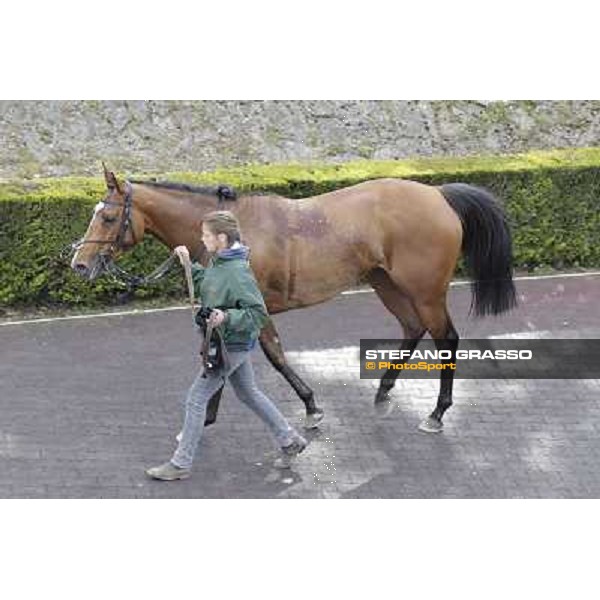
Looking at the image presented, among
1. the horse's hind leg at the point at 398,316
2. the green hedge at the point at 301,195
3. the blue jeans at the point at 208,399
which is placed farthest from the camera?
the green hedge at the point at 301,195

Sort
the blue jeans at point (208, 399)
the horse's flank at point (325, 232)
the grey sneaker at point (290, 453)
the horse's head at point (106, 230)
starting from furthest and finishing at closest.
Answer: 1. the horse's flank at point (325, 232)
2. the horse's head at point (106, 230)
3. the grey sneaker at point (290, 453)
4. the blue jeans at point (208, 399)

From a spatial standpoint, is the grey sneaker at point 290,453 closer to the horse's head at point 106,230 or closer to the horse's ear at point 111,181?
the horse's head at point 106,230

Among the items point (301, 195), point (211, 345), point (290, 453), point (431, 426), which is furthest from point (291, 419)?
point (301, 195)

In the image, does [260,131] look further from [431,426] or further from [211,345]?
[211,345]

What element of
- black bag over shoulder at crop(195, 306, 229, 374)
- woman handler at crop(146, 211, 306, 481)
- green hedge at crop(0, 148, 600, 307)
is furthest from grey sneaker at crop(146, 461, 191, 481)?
green hedge at crop(0, 148, 600, 307)

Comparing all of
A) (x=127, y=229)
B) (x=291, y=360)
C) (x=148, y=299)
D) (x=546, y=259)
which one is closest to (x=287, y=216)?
(x=127, y=229)

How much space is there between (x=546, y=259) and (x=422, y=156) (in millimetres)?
2513

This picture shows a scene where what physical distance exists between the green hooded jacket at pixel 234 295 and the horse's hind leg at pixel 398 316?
1607mm

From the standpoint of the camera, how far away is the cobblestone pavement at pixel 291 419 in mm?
7223

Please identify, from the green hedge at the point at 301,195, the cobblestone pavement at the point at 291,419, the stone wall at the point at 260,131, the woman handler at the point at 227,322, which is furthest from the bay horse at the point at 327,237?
the stone wall at the point at 260,131

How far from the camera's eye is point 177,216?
760 centimetres

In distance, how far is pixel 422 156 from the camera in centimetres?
1386

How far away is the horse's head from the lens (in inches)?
295

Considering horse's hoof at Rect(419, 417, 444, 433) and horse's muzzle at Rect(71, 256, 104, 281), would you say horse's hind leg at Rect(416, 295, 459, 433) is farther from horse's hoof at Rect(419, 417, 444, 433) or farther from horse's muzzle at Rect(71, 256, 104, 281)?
horse's muzzle at Rect(71, 256, 104, 281)
